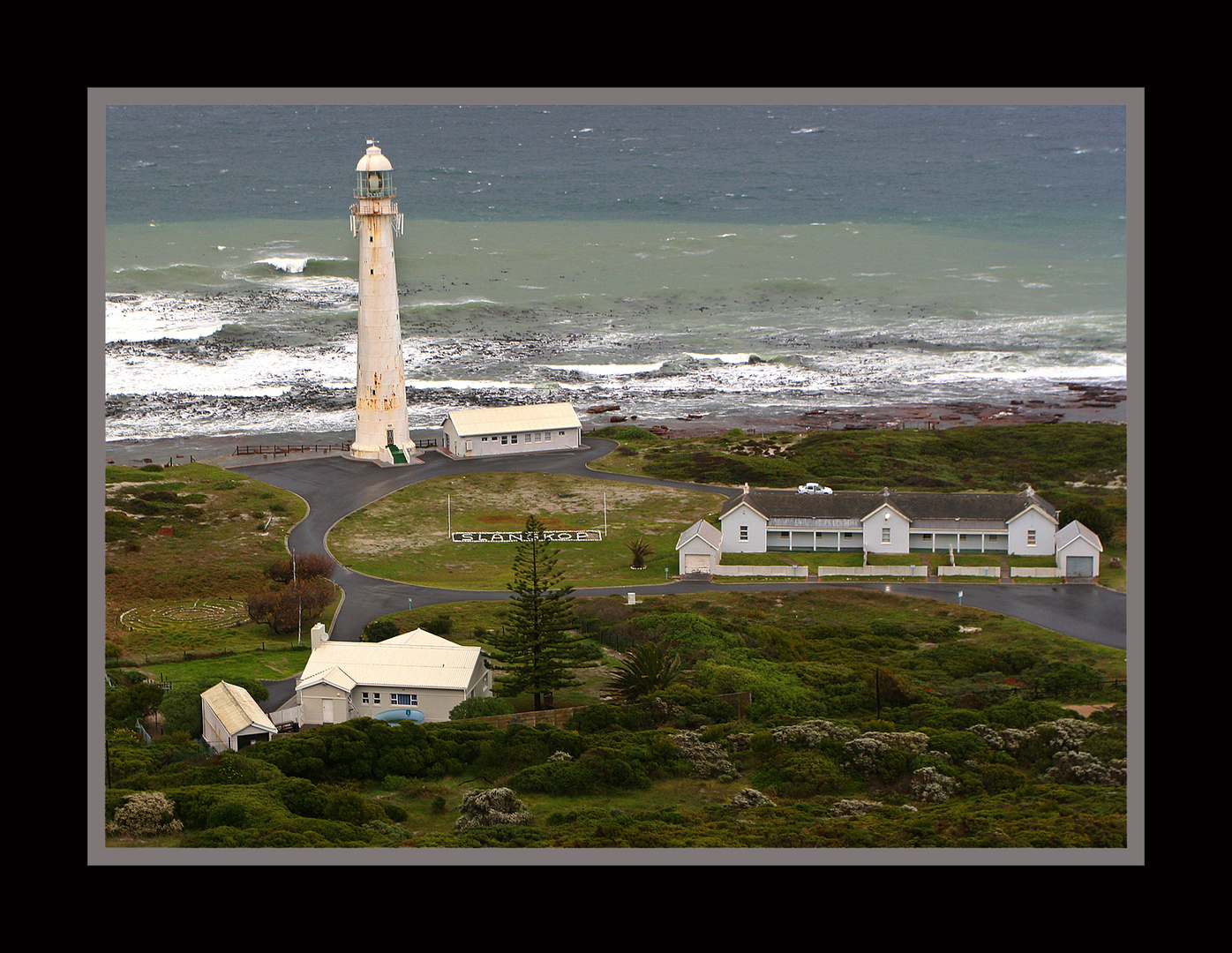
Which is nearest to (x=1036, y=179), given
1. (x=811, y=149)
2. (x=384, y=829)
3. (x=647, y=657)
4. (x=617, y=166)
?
(x=811, y=149)

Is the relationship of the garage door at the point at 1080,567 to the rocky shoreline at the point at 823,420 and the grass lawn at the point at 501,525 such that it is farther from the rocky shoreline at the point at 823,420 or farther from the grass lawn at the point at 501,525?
the rocky shoreline at the point at 823,420

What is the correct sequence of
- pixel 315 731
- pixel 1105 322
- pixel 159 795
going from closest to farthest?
1. pixel 159 795
2. pixel 315 731
3. pixel 1105 322

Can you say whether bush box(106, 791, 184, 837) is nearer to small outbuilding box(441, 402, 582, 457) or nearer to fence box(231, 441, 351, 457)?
small outbuilding box(441, 402, 582, 457)

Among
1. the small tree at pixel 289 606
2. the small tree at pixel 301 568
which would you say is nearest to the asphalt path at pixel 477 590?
the small tree at pixel 301 568

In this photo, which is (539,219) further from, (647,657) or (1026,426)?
(647,657)

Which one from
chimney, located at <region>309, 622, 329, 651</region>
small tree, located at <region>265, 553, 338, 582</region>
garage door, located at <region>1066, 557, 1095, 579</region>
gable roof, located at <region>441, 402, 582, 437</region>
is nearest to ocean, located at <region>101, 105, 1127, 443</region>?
gable roof, located at <region>441, 402, 582, 437</region>
